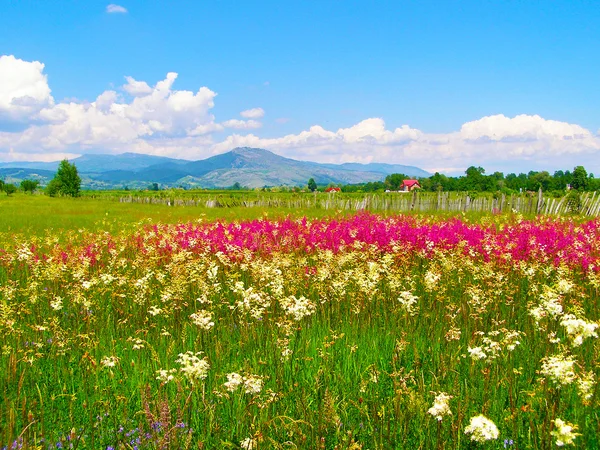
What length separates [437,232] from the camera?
1323 cm

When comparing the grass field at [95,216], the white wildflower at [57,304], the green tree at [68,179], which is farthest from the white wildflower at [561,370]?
the green tree at [68,179]

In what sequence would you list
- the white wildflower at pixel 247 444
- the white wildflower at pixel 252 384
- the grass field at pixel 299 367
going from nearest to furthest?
the white wildflower at pixel 247 444
the white wildflower at pixel 252 384
the grass field at pixel 299 367

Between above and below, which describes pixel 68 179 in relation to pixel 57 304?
above

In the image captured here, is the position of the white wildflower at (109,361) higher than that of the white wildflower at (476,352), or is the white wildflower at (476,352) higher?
the white wildflower at (476,352)

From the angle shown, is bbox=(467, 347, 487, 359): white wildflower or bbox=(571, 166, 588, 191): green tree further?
bbox=(571, 166, 588, 191): green tree

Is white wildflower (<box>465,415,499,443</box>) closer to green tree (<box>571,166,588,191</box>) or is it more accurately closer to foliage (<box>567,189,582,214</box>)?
foliage (<box>567,189,582,214</box>)

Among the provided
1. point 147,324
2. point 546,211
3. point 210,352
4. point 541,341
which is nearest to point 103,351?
point 147,324

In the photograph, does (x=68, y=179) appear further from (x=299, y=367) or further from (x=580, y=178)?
(x=580, y=178)

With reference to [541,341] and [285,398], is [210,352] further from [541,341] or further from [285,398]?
[541,341]

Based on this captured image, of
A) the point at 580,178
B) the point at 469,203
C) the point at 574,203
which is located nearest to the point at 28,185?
the point at 469,203

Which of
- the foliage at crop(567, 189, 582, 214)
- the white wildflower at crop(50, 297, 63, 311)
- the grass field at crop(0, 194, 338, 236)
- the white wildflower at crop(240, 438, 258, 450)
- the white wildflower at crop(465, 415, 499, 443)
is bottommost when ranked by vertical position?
the grass field at crop(0, 194, 338, 236)

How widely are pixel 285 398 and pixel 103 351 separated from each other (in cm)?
296

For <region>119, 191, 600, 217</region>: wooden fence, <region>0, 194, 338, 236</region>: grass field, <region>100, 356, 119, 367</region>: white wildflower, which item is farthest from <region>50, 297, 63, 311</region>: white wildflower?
<region>119, 191, 600, 217</region>: wooden fence

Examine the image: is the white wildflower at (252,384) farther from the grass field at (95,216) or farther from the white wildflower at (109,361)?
the grass field at (95,216)
